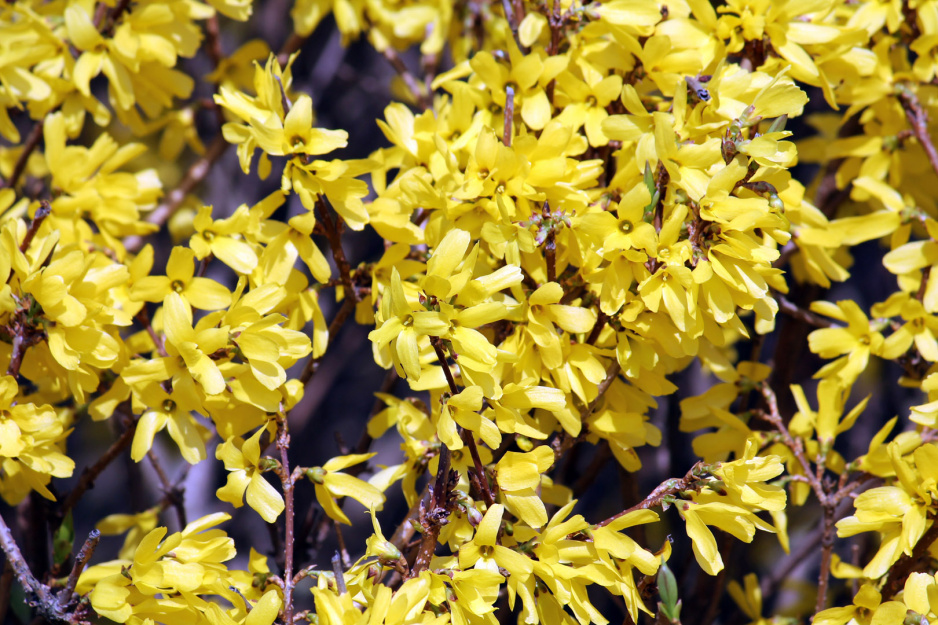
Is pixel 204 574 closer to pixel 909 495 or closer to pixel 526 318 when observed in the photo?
pixel 526 318

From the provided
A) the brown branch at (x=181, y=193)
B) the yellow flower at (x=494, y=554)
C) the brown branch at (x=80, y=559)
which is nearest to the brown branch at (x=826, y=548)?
the yellow flower at (x=494, y=554)

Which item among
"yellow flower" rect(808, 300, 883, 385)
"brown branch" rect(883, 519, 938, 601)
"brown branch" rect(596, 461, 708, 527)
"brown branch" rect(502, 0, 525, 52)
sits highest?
"brown branch" rect(502, 0, 525, 52)

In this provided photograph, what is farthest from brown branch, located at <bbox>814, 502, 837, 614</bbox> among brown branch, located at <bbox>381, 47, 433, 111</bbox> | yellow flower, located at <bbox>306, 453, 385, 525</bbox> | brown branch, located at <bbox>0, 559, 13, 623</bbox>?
brown branch, located at <bbox>0, 559, 13, 623</bbox>

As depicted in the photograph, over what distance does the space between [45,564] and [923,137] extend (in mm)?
1842

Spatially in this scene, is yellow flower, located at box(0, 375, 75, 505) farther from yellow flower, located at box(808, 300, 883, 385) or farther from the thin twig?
yellow flower, located at box(808, 300, 883, 385)

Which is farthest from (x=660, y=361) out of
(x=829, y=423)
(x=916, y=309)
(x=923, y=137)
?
(x=923, y=137)

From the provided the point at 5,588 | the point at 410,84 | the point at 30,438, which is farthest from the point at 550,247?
the point at 5,588

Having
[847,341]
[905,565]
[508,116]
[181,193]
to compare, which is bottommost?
[905,565]

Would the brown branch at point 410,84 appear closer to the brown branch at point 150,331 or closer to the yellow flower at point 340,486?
the brown branch at point 150,331

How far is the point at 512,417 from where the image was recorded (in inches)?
37.0

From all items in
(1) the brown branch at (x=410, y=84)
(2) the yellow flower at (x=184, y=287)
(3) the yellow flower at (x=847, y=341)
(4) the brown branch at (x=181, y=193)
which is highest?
(1) the brown branch at (x=410, y=84)

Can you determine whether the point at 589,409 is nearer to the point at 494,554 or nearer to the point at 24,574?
the point at 494,554

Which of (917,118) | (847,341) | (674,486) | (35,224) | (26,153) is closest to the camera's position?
(674,486)

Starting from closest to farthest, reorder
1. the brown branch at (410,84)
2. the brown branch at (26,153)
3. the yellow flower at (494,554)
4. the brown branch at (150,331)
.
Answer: the yellow flower at (494,554) < the brown branch at (150,331) < the brown branch at (26,153) < the brown branch at (410,84)
